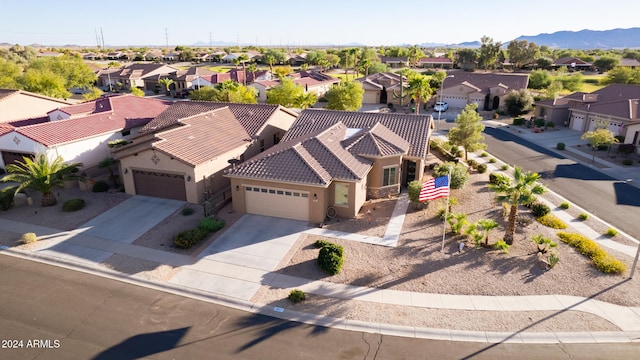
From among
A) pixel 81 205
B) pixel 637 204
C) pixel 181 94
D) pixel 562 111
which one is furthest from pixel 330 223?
pixel 181 94

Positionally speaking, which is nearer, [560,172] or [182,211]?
[182,211]

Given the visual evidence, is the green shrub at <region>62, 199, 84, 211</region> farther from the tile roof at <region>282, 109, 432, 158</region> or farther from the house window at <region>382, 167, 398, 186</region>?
the house window at <region>382, 167, 398, 186</region>

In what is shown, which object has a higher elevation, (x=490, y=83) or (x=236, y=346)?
(x=490, y=83)

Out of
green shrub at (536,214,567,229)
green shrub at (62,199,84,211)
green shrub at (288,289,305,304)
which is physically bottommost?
green shrub at (288,289,305,304)

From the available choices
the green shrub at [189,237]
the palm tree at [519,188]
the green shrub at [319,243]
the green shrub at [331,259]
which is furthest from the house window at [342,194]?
the palm tree at [519,188]

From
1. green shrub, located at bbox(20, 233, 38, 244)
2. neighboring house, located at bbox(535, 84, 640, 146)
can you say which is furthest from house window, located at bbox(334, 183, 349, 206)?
neighboring house, located at bbox(535, 84, 640, 146)

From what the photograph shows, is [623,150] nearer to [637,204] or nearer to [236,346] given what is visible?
[637,204]

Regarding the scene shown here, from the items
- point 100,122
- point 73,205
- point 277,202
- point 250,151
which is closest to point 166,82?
point 100,122
